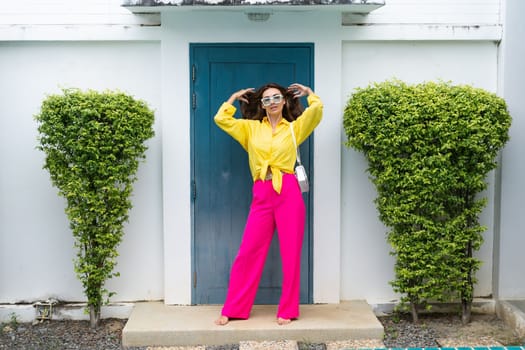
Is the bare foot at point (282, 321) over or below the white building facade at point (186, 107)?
below

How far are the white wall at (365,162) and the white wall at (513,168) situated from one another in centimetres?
18

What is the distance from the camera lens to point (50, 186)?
605 centimetres

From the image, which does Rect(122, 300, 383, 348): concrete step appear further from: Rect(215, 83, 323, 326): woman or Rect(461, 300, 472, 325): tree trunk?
Rect(461, 300, 472, 325): tree trunk

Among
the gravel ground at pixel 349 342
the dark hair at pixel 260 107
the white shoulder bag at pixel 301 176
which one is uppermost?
the dark hair at pixel 260 107

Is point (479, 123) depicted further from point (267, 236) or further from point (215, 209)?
point (215, 209)

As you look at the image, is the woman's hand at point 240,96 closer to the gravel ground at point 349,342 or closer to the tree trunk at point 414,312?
the gravel ground at point 349,342

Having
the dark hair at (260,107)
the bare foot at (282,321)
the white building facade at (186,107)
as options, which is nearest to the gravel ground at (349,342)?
the bare foot at (282,321)

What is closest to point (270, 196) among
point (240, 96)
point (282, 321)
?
point (240, 96)

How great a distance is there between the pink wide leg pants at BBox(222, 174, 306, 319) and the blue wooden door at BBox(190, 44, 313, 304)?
1.42ft

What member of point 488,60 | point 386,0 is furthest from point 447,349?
point 386,0

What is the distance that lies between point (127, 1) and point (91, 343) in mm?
2854

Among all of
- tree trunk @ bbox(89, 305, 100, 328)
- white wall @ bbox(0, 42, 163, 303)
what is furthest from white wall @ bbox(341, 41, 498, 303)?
tree trunk @ bbox(89, 305, 100, 328)

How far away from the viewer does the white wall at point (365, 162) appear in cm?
603

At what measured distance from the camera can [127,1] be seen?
541 cm
